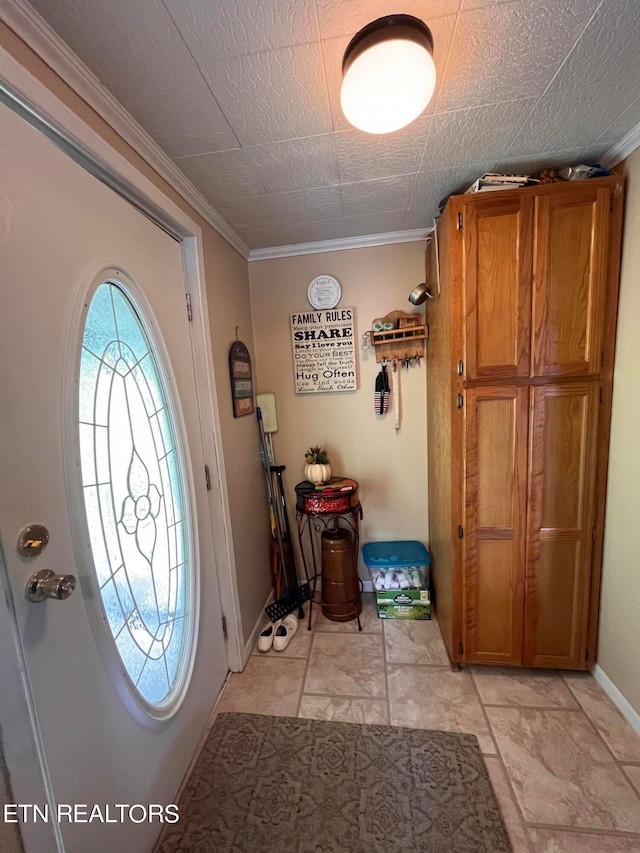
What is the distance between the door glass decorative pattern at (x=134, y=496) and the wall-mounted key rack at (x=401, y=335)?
4.33 feet

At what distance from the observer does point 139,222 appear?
1.20m

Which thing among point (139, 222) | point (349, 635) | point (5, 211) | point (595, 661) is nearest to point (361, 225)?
point (139, 222)

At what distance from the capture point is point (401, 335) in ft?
6.70

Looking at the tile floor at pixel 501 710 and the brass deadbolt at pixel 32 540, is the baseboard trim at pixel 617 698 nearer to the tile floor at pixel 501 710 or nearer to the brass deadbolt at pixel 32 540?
the tile floor at pixel 501 710

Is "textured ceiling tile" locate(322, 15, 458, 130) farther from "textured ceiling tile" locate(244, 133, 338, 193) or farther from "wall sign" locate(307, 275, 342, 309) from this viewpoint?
"wall sign" locate(307, 275, 342, 309)

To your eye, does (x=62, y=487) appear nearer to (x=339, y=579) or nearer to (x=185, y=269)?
(x=185, y=269)

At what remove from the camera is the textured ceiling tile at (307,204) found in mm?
1546

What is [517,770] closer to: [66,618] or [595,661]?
[595,661]

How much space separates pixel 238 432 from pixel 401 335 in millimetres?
1143

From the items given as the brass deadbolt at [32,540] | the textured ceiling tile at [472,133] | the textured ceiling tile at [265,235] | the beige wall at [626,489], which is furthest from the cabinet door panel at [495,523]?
the brass deadbolt at [32,540]

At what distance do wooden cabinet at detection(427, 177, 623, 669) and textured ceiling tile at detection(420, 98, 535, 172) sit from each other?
155 millimetres

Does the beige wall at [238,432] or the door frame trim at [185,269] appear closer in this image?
the door frame trim at [185,269]

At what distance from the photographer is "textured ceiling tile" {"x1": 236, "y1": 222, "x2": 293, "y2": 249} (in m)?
1.87

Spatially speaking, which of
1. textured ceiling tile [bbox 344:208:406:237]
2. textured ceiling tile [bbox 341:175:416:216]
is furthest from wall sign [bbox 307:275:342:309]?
textured ceiling tile [bbox 341:175:416:216]
